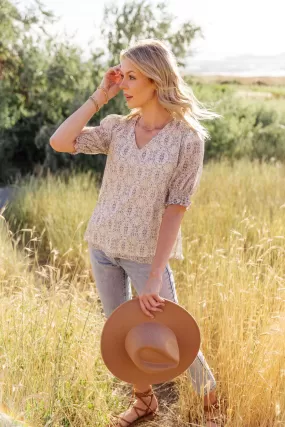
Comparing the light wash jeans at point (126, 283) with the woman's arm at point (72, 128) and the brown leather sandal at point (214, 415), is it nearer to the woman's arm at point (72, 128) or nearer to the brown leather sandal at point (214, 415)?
the brown leather sandal at point (214, 415)

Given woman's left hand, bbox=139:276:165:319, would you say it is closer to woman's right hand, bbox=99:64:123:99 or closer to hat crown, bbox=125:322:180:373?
hat crown, bbox=125:322:180:373

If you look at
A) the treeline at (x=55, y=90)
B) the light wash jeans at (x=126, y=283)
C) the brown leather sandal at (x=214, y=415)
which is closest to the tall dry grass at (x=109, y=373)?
the brown leather sandal at (x=214, y=415)

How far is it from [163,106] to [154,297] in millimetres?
791

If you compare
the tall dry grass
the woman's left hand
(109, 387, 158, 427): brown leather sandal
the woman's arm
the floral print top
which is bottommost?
(109, 387, 158, 427): brown leather sandal

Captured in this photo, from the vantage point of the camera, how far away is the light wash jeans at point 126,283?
2.97 m

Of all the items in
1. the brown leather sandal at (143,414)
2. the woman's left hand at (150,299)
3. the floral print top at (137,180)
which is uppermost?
the floral print top at (137,180)

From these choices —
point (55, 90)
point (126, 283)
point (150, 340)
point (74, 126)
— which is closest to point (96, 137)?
point (74, 126)

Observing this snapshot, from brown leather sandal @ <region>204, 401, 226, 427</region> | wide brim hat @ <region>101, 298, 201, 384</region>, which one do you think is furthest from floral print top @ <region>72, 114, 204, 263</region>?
brown leather sandal @ <region>204, 401, 226, 427</region>

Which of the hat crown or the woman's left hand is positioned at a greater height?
the woman's left hand

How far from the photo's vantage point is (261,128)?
1250cm

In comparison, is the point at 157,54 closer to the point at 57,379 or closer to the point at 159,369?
the point at 159,369

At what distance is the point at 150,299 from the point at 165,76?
91 centimetres

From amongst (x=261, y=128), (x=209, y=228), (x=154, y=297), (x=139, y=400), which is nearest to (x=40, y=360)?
(x=139, y=400)

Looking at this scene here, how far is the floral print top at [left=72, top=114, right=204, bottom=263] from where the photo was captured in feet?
9.22
